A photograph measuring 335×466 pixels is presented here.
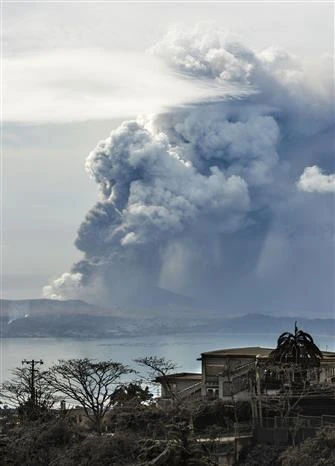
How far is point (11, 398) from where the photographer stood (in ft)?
188

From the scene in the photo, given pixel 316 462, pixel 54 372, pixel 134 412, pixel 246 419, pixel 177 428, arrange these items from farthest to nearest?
pixel 54 372 → pixel 246 419 → pixel 134 412 → pixel 316 462 → pixel 177 428

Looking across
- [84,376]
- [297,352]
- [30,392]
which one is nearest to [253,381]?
[297,352]

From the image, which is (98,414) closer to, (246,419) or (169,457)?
(246,419)

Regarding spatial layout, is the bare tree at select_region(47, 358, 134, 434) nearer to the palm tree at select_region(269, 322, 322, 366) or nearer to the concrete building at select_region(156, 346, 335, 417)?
the concrete building at select_region(156, 346, 335, 417)

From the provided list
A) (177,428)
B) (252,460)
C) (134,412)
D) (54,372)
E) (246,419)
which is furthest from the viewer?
(54,372)

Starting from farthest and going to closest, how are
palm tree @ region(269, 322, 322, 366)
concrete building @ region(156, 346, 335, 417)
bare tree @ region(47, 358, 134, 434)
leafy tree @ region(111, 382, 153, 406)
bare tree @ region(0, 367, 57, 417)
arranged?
bare tree @ region(47, 358, 134, 434) < leafy tree @ region(111, 382, 153, 406) < palm tree @ region(269, 322, 322, 366) < bare tree @ region(0, 367, 57, 417) < concrete building @ region(156, 346, 335, 417)

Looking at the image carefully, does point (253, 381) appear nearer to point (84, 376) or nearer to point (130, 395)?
point (130, 395)

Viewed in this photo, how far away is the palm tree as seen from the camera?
161ft

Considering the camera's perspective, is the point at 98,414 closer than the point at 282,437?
No

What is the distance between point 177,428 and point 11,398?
3366 cm

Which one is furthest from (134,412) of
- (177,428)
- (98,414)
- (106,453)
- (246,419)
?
(177,428)

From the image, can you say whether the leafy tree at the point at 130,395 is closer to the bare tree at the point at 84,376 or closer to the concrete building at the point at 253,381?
the bare tree at the point at 84,376

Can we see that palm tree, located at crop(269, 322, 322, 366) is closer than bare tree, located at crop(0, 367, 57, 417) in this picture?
No

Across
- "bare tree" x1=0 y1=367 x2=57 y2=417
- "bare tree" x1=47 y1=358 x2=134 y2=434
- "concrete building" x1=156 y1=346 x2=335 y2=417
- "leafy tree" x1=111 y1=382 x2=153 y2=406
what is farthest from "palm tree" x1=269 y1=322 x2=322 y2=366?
"bare tree" x1=0 y1=367 x2=57 y2=417
